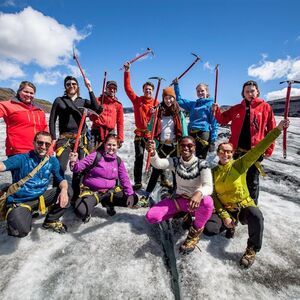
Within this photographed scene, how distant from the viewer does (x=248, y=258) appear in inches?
156

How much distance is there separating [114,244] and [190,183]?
1.64 metres

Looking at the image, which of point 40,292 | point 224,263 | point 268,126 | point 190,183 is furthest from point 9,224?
point 268,126

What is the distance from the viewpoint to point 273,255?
433cm

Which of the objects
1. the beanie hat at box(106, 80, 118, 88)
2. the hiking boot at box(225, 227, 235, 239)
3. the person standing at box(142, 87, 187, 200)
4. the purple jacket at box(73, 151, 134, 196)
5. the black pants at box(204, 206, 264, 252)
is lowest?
the hiking boot at box(225, 227, 235, 239)

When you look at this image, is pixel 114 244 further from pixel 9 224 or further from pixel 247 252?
pixel 247 252

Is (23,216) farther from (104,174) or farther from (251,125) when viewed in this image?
(251,125)

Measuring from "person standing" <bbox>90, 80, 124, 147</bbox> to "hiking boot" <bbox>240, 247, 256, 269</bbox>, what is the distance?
3.95 metres

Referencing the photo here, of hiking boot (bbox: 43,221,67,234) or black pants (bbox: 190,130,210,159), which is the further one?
black pants (bbox: 190,130,210,159)

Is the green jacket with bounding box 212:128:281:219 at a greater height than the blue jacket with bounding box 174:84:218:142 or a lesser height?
lesser

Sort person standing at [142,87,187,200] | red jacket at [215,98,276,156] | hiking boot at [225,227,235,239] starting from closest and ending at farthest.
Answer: hiking boot at [225,227,235,239] < red jacket at [215,98,276,156] < person standing at [142,87,187,200]

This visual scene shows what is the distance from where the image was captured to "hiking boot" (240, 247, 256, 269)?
12.9 ft

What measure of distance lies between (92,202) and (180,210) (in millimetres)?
1645

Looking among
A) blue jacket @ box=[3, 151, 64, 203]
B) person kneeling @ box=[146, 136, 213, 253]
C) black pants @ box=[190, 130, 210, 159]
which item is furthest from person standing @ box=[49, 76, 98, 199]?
black pants @ box=[190, 130, 210, 159]

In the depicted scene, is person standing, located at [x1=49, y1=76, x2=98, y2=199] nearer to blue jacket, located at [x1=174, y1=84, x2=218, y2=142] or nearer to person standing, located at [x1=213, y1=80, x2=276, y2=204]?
blue jacket, located at [x1=174, y1=84, x2=218, y2=142]
